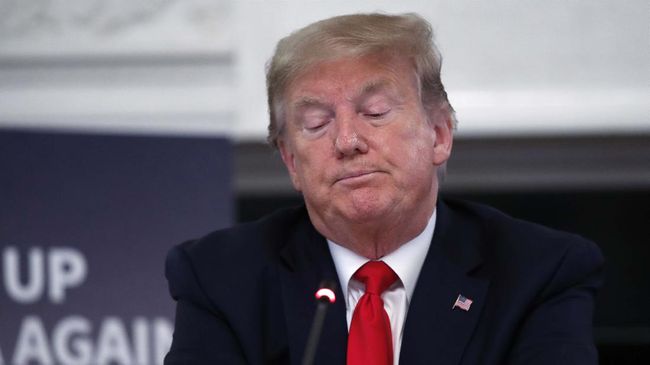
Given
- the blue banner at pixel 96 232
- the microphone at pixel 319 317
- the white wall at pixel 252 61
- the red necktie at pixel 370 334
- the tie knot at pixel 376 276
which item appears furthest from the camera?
the white wall at pixel 252 61

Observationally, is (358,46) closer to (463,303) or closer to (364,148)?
(364,148)

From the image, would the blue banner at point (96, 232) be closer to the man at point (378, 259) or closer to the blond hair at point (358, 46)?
the man at point (378, 259)

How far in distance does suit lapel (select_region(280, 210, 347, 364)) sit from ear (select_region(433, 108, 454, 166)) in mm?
316

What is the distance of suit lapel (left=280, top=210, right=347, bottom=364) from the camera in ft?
7.57

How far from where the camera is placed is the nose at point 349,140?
225cm

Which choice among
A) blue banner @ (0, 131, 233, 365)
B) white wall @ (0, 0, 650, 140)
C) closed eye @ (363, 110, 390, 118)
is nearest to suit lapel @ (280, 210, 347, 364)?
closed eye @ (363, 110, 390, 118)

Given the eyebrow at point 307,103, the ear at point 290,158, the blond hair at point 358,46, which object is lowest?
the ear at point 290,158

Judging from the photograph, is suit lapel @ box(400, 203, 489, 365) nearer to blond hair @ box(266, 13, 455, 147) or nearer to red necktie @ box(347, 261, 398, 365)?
red necktie @ box(347, 261, 398, 365)

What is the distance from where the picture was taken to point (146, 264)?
11.8ft

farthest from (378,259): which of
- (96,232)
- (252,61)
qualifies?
(252,61)

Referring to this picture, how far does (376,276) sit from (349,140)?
0.30 m

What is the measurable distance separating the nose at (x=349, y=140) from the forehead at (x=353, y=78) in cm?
6

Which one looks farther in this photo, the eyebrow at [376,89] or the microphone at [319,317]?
the eyebrow at [376,89]

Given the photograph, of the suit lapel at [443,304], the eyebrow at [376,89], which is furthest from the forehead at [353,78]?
the suit lapel at [443,304]
